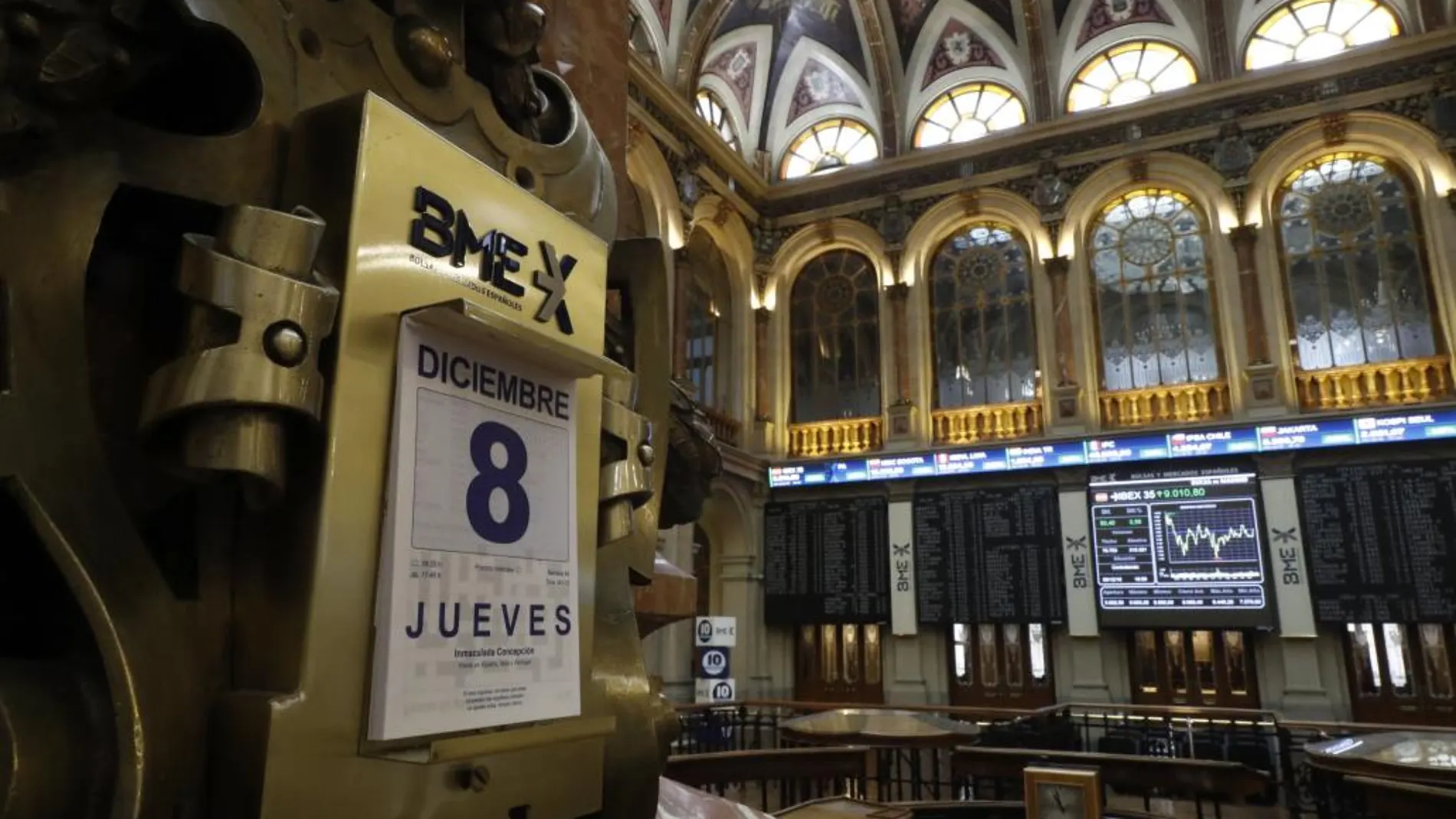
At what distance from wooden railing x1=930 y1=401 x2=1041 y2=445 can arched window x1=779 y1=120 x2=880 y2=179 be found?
14.4ft

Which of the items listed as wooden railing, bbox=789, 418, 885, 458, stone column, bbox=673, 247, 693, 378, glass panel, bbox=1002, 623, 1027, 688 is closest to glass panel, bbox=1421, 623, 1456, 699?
glass panel, bbox=1002, 623, 1027, 688

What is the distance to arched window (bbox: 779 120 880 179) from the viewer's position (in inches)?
552

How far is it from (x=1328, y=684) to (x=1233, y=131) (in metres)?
6.69

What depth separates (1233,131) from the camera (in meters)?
11.3

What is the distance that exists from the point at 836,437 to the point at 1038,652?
154 inches

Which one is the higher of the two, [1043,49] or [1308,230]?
[1043,49]

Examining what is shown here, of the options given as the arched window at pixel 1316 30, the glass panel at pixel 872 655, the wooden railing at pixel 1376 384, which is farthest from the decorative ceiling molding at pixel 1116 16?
the glass panel at pixel 872 655

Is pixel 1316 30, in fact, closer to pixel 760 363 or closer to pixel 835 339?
pixel 835 339

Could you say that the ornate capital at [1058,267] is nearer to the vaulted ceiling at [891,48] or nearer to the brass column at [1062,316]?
the brass column at [1062,316]

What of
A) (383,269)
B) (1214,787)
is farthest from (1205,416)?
(383,269)

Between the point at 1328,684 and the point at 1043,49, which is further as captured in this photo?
the point at 1043,49

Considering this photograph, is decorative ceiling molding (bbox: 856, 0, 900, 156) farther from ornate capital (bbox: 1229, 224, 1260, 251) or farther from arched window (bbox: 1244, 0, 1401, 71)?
ornate capital (bbox: 1229, 224, 1260, 251)

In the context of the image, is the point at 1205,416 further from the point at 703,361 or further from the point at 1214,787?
the point at 1214,787

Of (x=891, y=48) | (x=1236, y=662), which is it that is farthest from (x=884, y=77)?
(x=1236, y=662)
